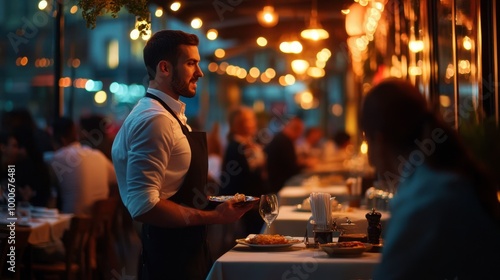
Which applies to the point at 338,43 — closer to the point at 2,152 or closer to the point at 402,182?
the point at 2,152

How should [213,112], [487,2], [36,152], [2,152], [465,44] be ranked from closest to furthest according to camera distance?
[487,2], [465,44], [36,152], [2,152], [213,112]

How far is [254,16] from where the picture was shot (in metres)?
12.8

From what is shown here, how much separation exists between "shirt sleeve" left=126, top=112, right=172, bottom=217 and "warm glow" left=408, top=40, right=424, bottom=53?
14.8ft

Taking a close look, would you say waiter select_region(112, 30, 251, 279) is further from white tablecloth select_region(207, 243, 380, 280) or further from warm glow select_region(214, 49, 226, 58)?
warm glow select_region(214, 49, 226, 58)

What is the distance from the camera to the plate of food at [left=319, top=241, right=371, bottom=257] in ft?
12.7

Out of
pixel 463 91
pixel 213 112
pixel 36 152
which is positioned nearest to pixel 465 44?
pixel 463 91

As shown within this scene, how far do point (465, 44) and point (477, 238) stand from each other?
3372 mm

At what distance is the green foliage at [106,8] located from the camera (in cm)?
441

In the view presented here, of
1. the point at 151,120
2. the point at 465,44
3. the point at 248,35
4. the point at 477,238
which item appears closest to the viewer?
the point at 477,238

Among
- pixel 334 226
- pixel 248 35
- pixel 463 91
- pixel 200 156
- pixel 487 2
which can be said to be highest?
pixel 248 35

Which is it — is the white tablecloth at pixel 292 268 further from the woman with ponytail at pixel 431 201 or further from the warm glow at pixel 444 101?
the warm glow at pixel 444 101

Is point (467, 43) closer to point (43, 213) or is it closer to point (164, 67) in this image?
point (164, 67)

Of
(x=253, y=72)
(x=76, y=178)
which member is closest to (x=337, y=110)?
(x=253, y=72)

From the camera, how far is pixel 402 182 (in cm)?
283
